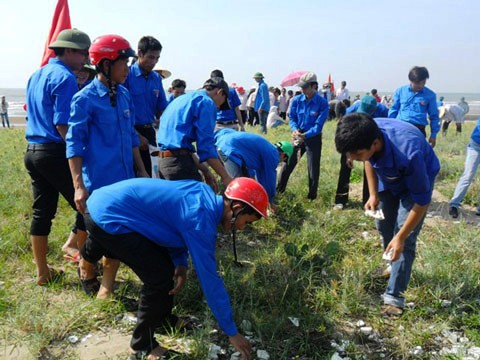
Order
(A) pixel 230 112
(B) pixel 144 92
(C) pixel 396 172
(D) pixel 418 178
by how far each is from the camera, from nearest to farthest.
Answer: (D) pixel 418 178 < (C) pixel 396 172 < (B) pixel 144 92 < (A) pixel 230 112

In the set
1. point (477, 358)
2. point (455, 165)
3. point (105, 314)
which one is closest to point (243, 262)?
point (105, 314)

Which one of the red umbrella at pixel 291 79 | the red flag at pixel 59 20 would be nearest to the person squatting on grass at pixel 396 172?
the red flag at pixel 59 20

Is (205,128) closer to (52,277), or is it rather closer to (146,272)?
(146,272)

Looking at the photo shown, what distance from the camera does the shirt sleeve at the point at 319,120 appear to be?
18.3 ft

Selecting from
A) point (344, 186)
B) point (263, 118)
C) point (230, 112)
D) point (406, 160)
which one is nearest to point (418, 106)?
point (344, 186)

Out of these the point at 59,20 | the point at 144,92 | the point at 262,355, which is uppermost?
the point at 59,20

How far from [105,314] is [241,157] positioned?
2240 millimetres

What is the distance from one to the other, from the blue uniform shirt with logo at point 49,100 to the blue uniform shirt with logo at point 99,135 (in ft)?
0.66

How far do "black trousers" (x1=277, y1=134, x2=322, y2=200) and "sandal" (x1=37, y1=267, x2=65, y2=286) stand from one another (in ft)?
11.0

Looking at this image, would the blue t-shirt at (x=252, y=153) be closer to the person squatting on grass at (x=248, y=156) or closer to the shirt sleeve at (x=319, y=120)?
the person squatting on grass at (x=248, y=156)

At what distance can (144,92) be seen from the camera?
4383 millimetres

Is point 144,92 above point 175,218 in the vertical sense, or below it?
above

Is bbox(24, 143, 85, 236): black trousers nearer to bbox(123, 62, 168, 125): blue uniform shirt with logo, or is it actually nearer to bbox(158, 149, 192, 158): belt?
bbox(158, 149, 192, 158): belt

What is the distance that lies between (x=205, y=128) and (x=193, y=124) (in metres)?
0.14
